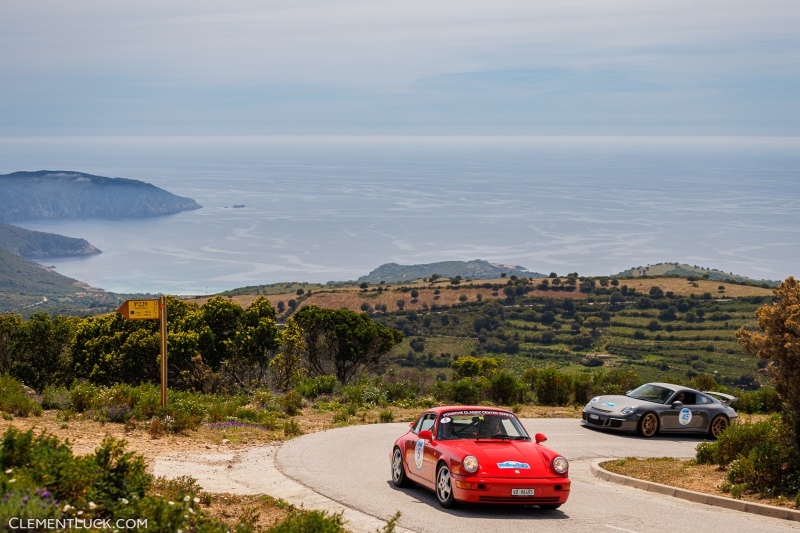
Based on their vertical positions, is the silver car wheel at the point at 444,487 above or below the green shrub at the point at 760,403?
above

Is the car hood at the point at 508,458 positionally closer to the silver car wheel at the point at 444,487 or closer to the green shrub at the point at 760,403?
the silver car wheel at the point at 444,487

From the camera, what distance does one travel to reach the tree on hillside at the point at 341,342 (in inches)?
1409

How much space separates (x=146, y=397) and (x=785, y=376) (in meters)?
12.4

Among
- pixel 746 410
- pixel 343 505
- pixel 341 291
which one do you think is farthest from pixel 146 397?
pixel 341 291

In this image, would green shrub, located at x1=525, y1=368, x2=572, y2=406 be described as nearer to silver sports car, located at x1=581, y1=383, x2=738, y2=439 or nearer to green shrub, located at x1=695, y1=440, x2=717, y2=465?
silver sports car, located at x1=581, y1=383, x2=738, y2=439

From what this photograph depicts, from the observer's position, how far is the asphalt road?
1048 cm

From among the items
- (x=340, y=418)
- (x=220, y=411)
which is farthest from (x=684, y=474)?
(x=220, y=411)

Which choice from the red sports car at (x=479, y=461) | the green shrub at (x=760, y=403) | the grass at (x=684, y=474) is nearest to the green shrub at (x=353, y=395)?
the grass at (x=684, y=474)

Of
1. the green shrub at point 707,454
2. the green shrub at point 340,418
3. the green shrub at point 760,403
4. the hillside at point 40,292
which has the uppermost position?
the green shrub at point 707,454

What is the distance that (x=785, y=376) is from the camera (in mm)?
11977

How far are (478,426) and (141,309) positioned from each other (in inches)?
307

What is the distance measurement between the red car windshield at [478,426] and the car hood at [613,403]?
367 inches

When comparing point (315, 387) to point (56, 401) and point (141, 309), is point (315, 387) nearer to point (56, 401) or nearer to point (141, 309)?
point (56, 401)

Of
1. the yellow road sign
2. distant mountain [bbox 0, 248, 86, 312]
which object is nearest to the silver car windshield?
the yellow road sign
